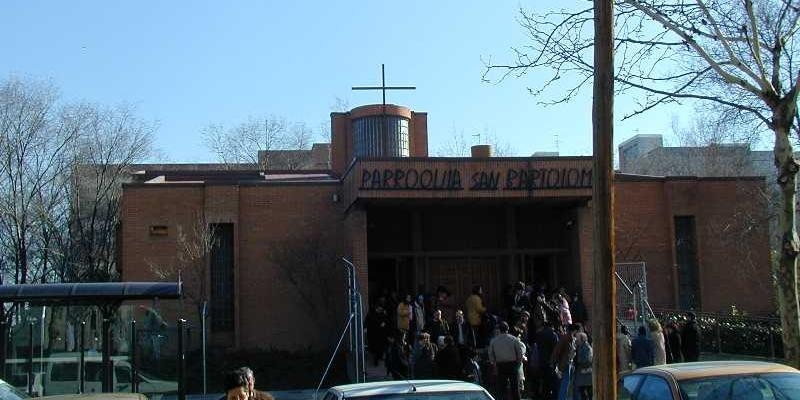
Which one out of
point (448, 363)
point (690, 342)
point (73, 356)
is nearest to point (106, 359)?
point (73, 356)

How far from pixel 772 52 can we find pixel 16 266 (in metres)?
34.2

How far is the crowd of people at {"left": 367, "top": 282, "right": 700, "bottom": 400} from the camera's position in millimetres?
15914

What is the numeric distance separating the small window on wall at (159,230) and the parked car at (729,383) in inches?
800

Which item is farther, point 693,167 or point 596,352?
point 693,167

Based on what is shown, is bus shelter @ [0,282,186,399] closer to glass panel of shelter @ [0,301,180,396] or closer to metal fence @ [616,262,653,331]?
glass panel of shelter @ [0,301,180,396]

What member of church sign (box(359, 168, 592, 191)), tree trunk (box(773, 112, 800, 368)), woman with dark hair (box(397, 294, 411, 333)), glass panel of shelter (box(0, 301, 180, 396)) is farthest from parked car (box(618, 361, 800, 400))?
church sign (box(359, 168, 592, 191))

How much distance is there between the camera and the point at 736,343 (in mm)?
22875

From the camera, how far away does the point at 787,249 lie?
13.9m

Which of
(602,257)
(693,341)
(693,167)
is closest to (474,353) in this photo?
(693,341)

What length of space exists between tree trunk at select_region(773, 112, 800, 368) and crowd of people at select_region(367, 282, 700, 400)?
3171mm

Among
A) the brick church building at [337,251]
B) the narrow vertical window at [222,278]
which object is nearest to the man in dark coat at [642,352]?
the brick church building at [337,251]

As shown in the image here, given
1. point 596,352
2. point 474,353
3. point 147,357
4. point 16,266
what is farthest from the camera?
point 16,266

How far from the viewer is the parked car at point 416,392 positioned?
27.4ft

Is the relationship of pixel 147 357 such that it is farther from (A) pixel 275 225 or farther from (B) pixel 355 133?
(B) pixel 355 133
